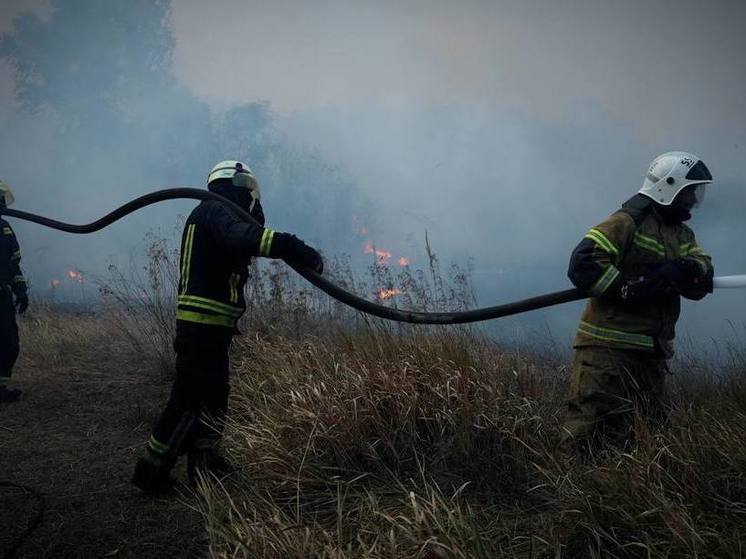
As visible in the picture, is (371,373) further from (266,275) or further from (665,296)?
(266,275)

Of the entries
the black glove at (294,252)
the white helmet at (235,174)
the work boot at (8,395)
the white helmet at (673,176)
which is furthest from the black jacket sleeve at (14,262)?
the white helmet at (673,176)

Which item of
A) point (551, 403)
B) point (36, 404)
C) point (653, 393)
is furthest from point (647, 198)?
point (36, 404)

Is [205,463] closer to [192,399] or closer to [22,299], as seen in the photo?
[192,399]

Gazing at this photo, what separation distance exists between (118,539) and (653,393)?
9.82 feet

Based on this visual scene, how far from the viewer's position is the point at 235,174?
372cm

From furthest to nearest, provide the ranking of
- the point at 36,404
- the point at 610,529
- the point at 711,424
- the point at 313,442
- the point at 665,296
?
1. the point at 36,404
2. the point at 665,296
3. the point at 313,442
4. the point at 711,424
5. the point at 610,529

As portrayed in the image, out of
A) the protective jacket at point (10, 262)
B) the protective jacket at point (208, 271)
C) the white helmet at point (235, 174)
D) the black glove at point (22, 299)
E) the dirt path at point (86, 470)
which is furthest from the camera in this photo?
the black glove at point (22, 299)

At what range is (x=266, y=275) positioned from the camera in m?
6.55

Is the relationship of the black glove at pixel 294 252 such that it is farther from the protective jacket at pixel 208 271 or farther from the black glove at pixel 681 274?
the black glove at pixel 681 274

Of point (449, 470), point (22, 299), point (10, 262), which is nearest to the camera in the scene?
point (449, 470)

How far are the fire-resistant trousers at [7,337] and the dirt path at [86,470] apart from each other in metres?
0.33

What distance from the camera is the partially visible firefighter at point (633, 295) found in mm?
3254

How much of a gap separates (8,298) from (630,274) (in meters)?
5.81

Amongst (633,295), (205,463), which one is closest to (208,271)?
(205,463)
